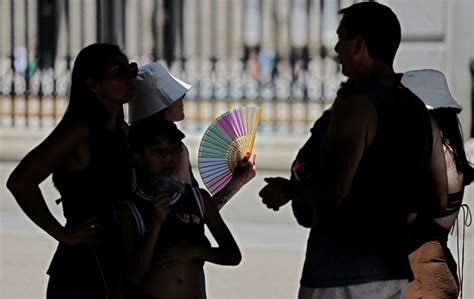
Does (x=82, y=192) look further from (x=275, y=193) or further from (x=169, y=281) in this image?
(x=275, y=193)

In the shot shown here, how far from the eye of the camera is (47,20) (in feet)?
38.9

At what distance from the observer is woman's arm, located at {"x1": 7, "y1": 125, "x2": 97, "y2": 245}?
3.92 metres

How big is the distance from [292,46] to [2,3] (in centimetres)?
311

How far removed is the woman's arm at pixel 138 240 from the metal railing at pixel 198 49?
23.4ft

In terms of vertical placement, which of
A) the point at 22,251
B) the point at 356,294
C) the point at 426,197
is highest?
the point at 426,197

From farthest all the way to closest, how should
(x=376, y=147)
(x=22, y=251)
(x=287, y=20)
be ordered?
(x=287, y=20) < (x=22, y=251) < (x=376, y=147)

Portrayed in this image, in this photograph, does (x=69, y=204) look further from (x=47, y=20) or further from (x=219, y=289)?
(x=47, y=20)

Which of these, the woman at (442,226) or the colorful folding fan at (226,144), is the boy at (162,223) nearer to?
the colorful folding fan at (226,144)

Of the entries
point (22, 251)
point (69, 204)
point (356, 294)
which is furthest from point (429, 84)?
point (22, 251)

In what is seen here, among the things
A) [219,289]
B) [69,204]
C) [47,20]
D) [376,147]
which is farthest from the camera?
[47,20]

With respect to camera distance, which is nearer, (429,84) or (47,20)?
(429,84)

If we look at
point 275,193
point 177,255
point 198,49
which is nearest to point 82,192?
point 177,255

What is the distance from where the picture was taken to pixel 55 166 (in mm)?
3934

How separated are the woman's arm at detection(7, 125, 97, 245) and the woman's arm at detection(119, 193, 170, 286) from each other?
0.11 meters
